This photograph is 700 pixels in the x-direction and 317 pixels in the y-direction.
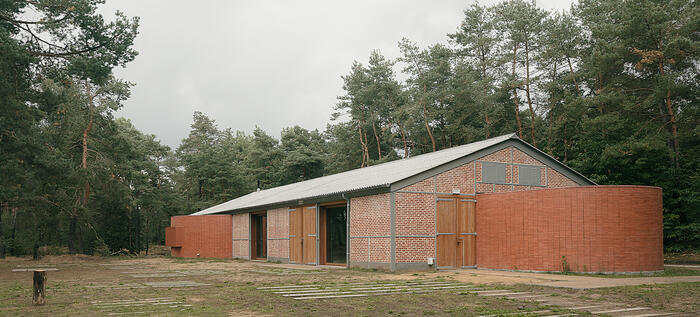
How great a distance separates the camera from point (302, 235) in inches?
930

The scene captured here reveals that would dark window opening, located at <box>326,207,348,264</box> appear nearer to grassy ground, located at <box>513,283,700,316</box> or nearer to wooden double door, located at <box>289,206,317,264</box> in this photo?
wooden double door, located at <box>289,206,317,264</box>

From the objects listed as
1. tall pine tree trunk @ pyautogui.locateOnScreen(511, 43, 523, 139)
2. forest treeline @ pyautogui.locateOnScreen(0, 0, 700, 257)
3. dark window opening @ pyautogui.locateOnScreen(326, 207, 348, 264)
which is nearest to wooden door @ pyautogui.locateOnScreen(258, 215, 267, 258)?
dark window opening @ pyautogui.locateOnScreen(326, 207, 348, 264)

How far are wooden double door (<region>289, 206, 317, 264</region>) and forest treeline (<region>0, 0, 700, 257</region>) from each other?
29.8ft

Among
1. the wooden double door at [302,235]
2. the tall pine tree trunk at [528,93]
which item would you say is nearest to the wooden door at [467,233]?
the wooden double door at [302,235]

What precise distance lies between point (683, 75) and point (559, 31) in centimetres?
839

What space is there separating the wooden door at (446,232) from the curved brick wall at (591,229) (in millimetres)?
2276

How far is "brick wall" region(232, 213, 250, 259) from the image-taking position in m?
30.0

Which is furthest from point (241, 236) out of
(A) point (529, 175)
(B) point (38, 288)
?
(B) point (38, 288)

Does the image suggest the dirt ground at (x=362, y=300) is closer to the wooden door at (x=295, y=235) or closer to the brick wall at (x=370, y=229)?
the brick wall at (x=370, y=229)

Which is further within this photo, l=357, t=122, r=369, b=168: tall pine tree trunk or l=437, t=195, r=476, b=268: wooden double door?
l=357, t=122, r=369, b=168: tall pine tree trunk

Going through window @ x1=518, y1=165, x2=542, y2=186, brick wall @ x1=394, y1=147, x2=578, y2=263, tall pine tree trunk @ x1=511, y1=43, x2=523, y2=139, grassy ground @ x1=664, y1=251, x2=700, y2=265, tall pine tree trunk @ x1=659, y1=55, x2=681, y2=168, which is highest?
tall pine tree trunk @ x1=511, y1=43, x2=523, y2=139

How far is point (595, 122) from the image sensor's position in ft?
86.7

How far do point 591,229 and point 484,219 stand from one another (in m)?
3.91

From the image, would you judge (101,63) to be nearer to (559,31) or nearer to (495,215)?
(495,215)
